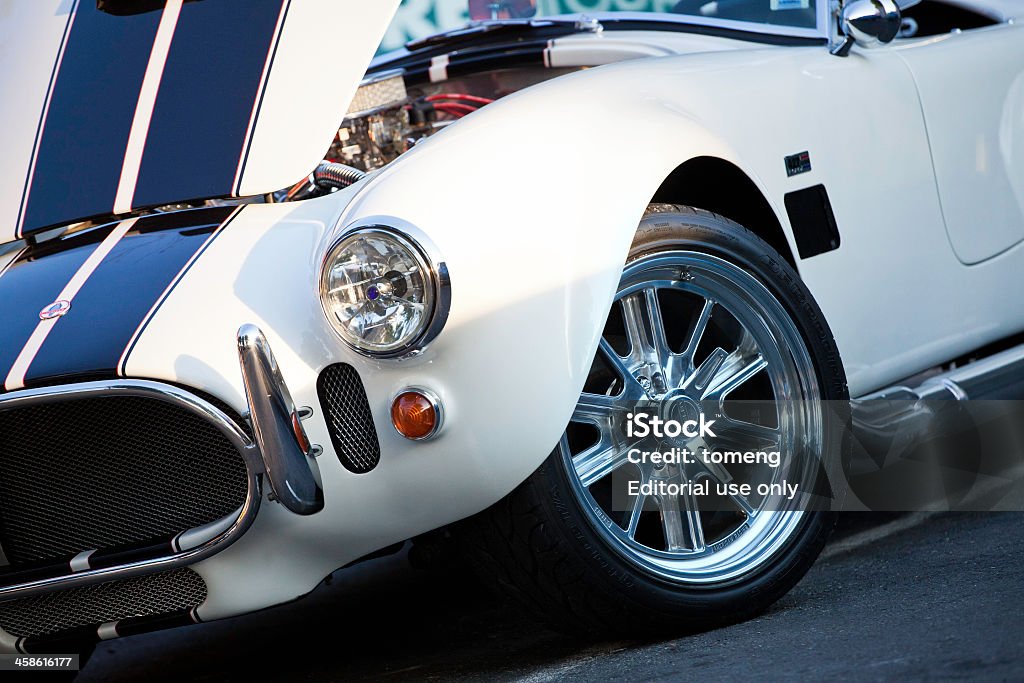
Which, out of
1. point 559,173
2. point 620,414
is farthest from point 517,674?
point 559,173

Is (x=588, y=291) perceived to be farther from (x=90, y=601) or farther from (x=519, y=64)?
(x=519, y=64)

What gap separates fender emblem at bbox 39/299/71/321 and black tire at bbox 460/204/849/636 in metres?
0.79

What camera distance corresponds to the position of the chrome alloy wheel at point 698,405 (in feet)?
7.77

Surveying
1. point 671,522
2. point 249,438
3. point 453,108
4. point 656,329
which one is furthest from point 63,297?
point 453,108

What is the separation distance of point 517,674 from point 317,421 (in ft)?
1.93

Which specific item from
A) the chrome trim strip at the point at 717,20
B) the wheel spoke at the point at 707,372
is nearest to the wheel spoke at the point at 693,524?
the wheel spoke at the point at 707,372

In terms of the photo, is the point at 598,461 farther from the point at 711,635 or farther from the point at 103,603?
the point at 103,603

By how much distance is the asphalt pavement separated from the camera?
203 centimetres

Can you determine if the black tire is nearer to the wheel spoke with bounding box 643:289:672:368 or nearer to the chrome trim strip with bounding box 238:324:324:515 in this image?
the wheel spoke with bounding box 643:289:672:368

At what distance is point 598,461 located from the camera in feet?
7.68

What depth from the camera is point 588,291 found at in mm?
2166

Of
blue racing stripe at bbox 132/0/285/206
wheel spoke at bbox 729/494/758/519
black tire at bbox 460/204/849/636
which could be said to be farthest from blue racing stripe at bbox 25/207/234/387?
wheel spoke at bbox 729/494/758/519

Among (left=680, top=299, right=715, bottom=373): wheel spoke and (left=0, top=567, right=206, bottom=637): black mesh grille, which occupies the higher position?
(left=680, top=299, right=715, bottom=373): wheel spoke

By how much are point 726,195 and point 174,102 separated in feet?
3.88
